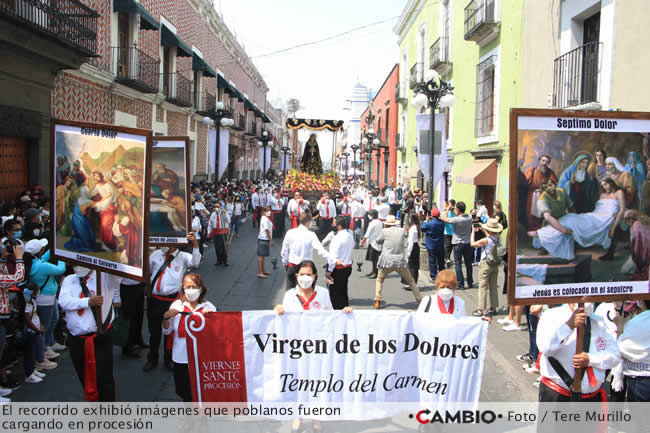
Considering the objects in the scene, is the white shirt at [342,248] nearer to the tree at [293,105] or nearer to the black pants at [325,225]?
the black pants at [325,225]

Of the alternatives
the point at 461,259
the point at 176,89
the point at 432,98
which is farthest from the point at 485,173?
the point at 176,89

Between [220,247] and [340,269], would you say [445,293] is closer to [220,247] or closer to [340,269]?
[340,269]

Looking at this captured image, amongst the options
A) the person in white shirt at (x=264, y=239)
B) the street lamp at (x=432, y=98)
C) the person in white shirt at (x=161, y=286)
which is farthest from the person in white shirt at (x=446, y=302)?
the street lamp at (x=432, y=98)

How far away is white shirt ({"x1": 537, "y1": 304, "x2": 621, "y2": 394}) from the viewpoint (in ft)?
11.8

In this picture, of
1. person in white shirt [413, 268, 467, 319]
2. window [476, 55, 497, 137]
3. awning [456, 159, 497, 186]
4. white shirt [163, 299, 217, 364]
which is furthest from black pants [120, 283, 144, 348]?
window [476, 55, 497, 137]

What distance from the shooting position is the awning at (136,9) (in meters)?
16.8

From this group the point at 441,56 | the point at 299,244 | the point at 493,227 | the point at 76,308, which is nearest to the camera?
the point at 76,308

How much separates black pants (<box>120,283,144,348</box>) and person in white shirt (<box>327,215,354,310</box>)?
2648mm

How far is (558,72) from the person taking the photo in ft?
39.0

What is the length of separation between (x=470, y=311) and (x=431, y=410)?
4939 mm

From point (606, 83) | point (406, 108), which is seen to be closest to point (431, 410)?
point (606, 83)

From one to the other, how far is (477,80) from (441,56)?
17.3ft

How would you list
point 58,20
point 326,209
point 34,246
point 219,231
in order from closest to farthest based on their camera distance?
point 34,246, point 58,20, point 219,231, point 326,209

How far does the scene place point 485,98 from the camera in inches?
668
